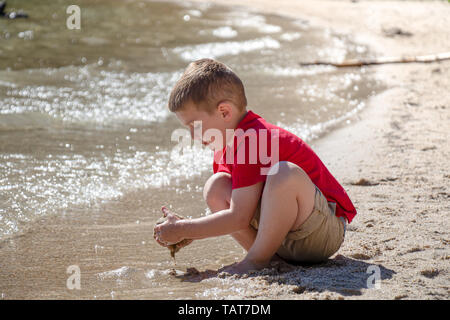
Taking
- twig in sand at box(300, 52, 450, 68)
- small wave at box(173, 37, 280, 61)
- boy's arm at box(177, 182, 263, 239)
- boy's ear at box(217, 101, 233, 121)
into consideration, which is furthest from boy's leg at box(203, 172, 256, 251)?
small wave at box(173, 37, 280, 61)

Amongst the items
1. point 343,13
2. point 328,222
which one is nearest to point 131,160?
point 328,222

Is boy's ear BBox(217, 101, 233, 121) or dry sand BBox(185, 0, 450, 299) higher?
boy's ear BBox(217, 101, 233, 121)

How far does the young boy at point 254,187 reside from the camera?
82.0 inches

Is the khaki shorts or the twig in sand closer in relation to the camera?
the khaki shorts

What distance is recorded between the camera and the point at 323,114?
16.4 ft

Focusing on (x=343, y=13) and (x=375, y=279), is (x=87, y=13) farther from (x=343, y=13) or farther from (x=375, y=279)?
(x=375, y=279)

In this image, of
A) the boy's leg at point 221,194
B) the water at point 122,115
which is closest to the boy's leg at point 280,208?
the boy's leg at point 221,194

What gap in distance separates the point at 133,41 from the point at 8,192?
17.1 ft

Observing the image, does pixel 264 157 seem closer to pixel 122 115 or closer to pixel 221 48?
pixel 122 115

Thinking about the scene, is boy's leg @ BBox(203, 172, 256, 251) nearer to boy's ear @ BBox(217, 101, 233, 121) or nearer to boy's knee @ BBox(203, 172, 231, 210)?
boy's knee @ BBox(203, 172, 231, 210)

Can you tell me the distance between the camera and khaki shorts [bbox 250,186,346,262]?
2.18 meters

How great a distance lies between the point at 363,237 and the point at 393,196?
0.54m

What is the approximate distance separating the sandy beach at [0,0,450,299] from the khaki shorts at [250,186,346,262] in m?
0.05

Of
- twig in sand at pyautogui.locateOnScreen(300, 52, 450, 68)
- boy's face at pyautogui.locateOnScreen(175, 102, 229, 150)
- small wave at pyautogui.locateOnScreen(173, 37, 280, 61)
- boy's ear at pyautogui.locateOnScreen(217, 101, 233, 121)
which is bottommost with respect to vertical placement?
boy's face at pyautogui.locateOnScreen(175, 102, 229, 150)
